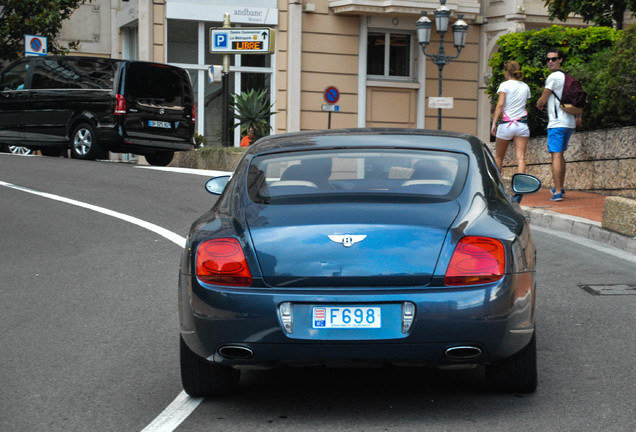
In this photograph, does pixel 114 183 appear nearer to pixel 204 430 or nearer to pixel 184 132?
pixel 184 132

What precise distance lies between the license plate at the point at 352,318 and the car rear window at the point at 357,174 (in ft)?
2.27

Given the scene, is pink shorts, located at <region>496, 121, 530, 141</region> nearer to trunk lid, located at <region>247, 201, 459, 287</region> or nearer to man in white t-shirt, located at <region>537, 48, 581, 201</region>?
man in white t-shirt, located at <region>537, 48, 581, 201</region>

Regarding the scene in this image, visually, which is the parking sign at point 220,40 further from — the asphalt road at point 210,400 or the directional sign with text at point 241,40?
the asphalt road at point 210,400

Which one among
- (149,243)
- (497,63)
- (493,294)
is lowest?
(149,243)

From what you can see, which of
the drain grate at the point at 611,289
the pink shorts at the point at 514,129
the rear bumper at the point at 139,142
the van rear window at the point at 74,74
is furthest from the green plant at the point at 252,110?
the drain grate at the point at 611,289

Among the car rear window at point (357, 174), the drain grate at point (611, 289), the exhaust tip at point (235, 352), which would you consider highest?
the car rear window at point (357, 174)

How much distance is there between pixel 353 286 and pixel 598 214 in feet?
28.8

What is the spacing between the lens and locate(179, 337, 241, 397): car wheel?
202 inches

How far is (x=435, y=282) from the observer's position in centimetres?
470

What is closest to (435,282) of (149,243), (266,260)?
(266,260)

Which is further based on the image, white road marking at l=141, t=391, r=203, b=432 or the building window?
the building window

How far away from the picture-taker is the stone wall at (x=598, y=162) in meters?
15.4

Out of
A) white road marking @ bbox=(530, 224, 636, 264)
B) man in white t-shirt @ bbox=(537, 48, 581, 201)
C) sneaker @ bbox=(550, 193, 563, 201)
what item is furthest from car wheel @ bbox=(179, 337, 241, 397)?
sneaker @ bbox=(550, 193, 563, 201)

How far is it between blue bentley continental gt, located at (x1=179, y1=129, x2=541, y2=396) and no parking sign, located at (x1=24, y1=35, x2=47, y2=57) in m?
22.3
